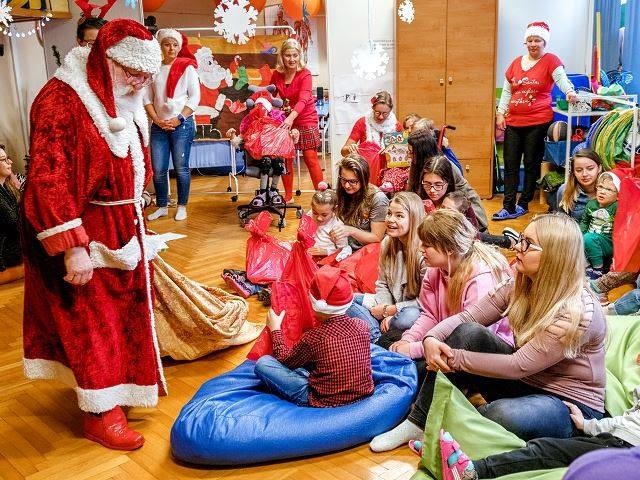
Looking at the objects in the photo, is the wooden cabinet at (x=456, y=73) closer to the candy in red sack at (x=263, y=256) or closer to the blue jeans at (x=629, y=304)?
the candy in red sack at (x=263, y=256)

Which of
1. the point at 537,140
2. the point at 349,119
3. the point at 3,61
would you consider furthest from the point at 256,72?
the point at 537,140

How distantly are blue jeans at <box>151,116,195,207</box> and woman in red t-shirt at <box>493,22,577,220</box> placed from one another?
8.63 feet

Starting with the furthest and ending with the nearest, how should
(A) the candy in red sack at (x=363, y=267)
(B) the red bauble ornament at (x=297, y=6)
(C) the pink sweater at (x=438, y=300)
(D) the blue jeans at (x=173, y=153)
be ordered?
(B) the red bauble ornament at (x=297, y=6)
(D) the blue jeans at (x=173, y=153)
(A) the candy in red sack at (x=363, y=267)
(C) the pink sweater at (x=438, y=300)

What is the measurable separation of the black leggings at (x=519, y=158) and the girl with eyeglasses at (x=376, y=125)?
1034 millimetres

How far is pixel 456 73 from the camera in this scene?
6.41 metres

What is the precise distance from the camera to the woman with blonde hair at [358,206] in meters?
3.80

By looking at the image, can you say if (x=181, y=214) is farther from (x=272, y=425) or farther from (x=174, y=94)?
(x=272, y=425)

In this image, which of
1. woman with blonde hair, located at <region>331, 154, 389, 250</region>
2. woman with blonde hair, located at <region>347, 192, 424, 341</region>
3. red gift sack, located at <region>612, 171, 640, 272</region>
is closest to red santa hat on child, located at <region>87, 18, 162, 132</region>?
woman with blonde hair, located at <region>347, 192, 424, 341</region>

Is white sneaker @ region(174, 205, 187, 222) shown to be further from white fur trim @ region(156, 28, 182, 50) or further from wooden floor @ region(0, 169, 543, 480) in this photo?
wooden floor @ region(0, 169, 543, 480)

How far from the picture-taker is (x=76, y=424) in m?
2.73

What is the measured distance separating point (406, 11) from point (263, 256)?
3295 millimetres

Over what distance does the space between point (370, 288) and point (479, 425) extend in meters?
1.51

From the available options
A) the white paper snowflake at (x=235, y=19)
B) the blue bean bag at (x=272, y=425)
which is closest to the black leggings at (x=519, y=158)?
the white paper snowflake at (x=235, y=19)

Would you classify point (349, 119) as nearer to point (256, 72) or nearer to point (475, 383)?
point (256, 72)
